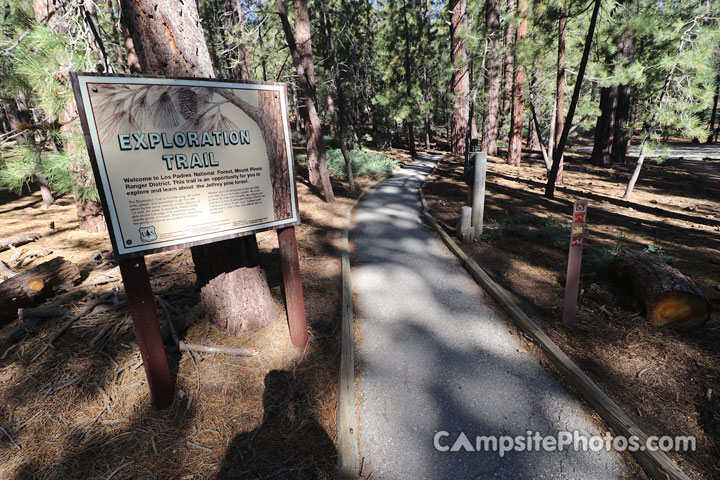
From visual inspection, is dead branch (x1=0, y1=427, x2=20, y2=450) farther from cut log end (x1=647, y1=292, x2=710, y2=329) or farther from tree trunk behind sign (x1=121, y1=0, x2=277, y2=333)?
cut log end (x1=647, y1=292, x2=710, y2=329)

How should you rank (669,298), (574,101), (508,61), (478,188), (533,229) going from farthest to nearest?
1. (508,61)
2. (574,101)
3. (533,229)
4. (478,188)
5. (669,298)

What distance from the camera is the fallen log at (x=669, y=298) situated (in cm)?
367

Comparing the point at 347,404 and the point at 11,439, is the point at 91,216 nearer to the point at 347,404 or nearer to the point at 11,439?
the point at 11,439

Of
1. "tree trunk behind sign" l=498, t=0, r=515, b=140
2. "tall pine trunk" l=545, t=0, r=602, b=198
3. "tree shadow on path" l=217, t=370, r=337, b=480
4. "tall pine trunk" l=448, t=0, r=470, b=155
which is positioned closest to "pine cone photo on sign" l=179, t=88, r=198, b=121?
"tree shadow on path" l=217, t=370, r=337, b=480

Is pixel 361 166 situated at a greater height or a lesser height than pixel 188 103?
lesser

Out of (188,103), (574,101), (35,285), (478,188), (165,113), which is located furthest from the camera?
(574,101)

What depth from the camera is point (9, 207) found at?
10.5 m

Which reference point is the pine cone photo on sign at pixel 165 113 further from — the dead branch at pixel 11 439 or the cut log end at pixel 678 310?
the cut log end at pixel 678 310

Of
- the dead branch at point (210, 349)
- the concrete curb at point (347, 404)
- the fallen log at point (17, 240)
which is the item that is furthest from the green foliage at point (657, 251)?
the fallen log at point (17, 240)

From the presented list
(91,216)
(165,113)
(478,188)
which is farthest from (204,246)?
(91,216)

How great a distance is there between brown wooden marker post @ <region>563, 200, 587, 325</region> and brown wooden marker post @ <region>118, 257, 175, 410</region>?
14.4 feet

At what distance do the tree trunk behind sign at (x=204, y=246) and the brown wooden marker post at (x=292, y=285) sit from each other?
1.68ft

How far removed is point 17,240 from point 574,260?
9725 mm

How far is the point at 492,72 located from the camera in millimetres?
13617
